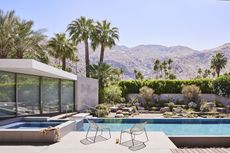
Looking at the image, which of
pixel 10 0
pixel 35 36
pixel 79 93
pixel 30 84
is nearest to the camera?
pixel 10 0

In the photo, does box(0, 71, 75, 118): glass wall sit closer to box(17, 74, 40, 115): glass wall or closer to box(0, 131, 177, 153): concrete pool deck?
box(17, 74, 40, 115): glass wall

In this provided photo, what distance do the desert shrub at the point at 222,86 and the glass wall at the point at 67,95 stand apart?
15.9 m

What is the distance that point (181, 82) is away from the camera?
106 feet

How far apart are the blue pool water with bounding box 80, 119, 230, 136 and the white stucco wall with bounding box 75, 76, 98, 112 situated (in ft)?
17.1

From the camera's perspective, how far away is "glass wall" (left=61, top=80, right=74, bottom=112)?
68.8 ft

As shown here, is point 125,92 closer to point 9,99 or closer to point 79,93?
point 79,93

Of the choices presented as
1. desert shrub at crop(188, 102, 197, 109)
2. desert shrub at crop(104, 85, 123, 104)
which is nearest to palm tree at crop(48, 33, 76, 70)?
desert shrub at crop(104, 85, 123, 104)

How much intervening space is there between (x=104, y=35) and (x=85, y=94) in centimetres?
1214

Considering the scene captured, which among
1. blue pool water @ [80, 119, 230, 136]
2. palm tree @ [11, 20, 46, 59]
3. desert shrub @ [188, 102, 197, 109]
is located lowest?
blue pool water @ [80, 119, 230, 136]

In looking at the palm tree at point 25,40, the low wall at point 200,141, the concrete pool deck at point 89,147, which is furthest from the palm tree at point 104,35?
the concrete pool deck at point 89,147

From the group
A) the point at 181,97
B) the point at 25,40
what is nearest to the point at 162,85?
the point at 181,97

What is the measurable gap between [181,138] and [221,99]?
22.7 m

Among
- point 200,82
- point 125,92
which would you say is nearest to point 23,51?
point 125,92

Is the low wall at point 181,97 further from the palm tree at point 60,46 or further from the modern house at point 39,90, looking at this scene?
the modern house at point 39,90
